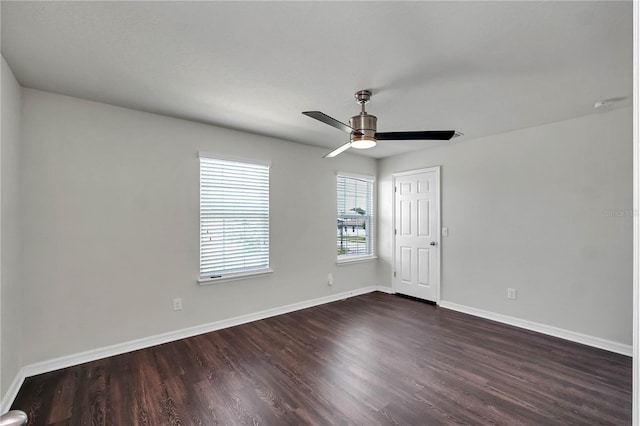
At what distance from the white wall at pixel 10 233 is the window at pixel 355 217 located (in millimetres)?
3725

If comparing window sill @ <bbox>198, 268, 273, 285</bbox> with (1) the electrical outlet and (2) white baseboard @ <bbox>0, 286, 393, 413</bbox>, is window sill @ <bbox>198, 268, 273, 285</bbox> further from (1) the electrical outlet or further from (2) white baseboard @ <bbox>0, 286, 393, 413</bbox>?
(2) white baseboard @ <bbox>0, 286, 393, 413</bbox>

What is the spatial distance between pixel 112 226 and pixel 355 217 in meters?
3.53

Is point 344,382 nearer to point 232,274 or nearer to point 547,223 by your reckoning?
point 232,274

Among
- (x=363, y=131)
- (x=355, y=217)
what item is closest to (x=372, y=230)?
(x=355, y=217)

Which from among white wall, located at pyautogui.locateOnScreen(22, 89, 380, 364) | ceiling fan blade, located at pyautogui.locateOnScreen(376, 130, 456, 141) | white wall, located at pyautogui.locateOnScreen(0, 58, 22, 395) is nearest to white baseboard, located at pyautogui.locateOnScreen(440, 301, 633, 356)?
ceiling fan blade, located at pyautogui.locateOnScreen(376, 130, 456, 141)

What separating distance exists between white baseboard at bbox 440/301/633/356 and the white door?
0.48 meters

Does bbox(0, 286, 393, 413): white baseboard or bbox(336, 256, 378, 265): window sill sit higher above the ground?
bbox(336, 256, 378, 265): window sill

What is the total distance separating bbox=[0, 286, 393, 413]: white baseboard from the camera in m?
2.39

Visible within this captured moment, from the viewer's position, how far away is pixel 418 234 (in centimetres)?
490

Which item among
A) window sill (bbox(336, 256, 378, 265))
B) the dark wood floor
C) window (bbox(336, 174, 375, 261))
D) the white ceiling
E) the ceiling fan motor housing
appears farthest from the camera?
window (bbox(336, 174, 375, 261))

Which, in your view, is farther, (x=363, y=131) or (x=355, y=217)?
(x=355, y=217)

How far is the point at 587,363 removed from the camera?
279 centimetres

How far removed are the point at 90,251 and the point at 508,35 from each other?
3.77 meters

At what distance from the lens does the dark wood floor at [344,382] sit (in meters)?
2.06
